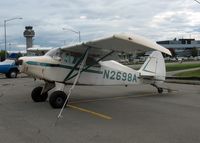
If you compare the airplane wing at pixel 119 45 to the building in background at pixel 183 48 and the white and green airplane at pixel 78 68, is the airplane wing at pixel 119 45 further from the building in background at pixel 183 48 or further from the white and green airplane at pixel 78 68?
the building in background at pixel 183 48

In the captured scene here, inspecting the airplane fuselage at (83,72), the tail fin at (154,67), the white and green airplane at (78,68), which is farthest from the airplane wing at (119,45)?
the tail fin at (154,67)

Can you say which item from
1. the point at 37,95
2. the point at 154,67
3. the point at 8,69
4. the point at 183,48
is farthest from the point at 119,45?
the point at 183,48

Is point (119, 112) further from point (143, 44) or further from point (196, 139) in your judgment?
point (196, 139)

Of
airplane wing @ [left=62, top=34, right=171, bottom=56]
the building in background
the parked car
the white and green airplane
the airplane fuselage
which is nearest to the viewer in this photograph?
airplane wing @ [left=62, top=34, right=171, bottom=56]

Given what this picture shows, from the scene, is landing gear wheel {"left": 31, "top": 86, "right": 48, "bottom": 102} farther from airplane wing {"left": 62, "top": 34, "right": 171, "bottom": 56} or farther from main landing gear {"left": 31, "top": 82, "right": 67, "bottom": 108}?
airplane wing {"left": 62, "top": 34, "right": 171, "bottom": 56}

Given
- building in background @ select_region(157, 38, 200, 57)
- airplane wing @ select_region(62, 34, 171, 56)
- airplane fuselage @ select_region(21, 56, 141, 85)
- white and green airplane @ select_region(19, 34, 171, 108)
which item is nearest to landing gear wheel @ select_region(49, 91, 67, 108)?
white and green airplane @ select_region(19, 34, 171, 108)

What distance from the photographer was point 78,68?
44.2ft

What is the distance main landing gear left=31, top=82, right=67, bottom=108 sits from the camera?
11719 millimetres

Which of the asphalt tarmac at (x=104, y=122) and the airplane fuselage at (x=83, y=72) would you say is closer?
the asphalt tarmac at (x=104, y=122)

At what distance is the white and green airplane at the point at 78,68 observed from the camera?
1185cm

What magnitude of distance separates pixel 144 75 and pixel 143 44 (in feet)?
17.2

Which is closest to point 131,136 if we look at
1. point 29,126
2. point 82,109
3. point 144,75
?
point 29,126

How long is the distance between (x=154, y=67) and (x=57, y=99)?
6.04 metres

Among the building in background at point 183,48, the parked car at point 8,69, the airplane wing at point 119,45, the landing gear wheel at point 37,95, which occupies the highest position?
the building in background at point 183,48
